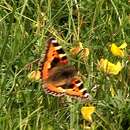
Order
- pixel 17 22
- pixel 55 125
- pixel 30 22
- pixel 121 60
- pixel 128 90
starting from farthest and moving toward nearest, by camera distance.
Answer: pixel 30 22
pixel 17 22
pixel 121 60
pixel 128 90
pixel 55 125

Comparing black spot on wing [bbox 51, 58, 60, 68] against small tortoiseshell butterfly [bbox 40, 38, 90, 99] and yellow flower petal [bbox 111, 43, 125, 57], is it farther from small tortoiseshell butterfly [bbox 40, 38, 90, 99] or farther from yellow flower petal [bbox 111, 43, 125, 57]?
yellow flower petal [bbox 111, 43, 125, 57]

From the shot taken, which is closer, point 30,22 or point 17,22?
point 17,22

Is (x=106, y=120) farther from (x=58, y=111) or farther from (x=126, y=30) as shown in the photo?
(x=126, y=30)

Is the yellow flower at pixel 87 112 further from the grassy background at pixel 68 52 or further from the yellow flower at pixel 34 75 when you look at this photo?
the yellow flower at pixel 34 75

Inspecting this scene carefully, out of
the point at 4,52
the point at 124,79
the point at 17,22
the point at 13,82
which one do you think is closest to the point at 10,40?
the point at 17,22

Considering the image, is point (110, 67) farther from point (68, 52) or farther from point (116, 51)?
point (68, 52)

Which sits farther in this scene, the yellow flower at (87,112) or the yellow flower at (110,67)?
the yellow flower at (110,67)

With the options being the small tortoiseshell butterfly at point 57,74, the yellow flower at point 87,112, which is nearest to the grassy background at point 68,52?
the yellow flower at point 87,112
